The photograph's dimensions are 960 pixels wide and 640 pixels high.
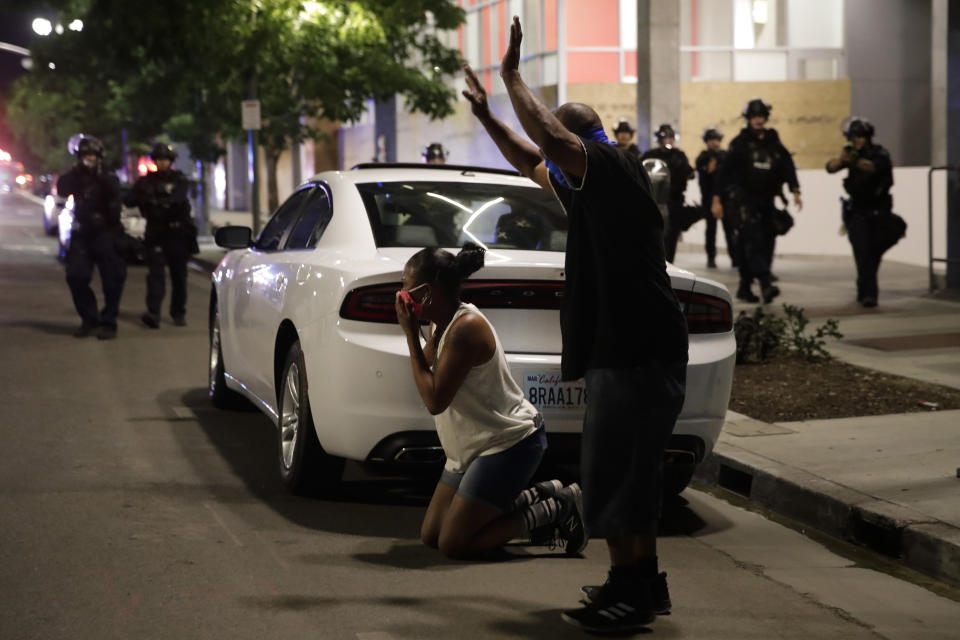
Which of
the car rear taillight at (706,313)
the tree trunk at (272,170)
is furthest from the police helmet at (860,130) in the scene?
the tree trunk at (272,170)

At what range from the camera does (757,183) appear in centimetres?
1536

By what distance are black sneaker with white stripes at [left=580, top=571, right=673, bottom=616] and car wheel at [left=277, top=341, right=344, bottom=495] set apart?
2.05 meters

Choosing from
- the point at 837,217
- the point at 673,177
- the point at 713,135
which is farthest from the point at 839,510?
the point at 837,217

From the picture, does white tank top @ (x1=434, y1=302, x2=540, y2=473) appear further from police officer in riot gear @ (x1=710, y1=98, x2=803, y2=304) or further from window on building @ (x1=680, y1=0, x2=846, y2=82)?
window on building @ (x1=680, y1=0, x2=846, y2=82)

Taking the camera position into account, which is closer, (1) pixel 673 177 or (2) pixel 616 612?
(2) pixel 616 612

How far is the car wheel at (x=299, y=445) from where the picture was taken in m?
6.86

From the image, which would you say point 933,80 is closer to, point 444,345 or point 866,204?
point 866,204

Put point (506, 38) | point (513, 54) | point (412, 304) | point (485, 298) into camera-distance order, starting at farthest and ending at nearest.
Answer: point (506, 38) → point (485, 298) → point (412, 304) → point (513, 54)

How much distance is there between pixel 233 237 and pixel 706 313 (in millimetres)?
3195

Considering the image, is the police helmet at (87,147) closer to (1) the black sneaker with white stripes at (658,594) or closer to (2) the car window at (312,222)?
(2) the car window at (312,222)

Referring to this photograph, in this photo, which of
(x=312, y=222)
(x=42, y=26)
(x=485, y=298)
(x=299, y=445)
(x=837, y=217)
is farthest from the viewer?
(x=42, y=26)

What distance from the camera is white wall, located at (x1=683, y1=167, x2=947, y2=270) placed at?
21.1 meters

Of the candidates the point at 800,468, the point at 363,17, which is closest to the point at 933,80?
the point at 363,17

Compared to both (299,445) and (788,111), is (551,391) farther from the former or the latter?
(788,111)
